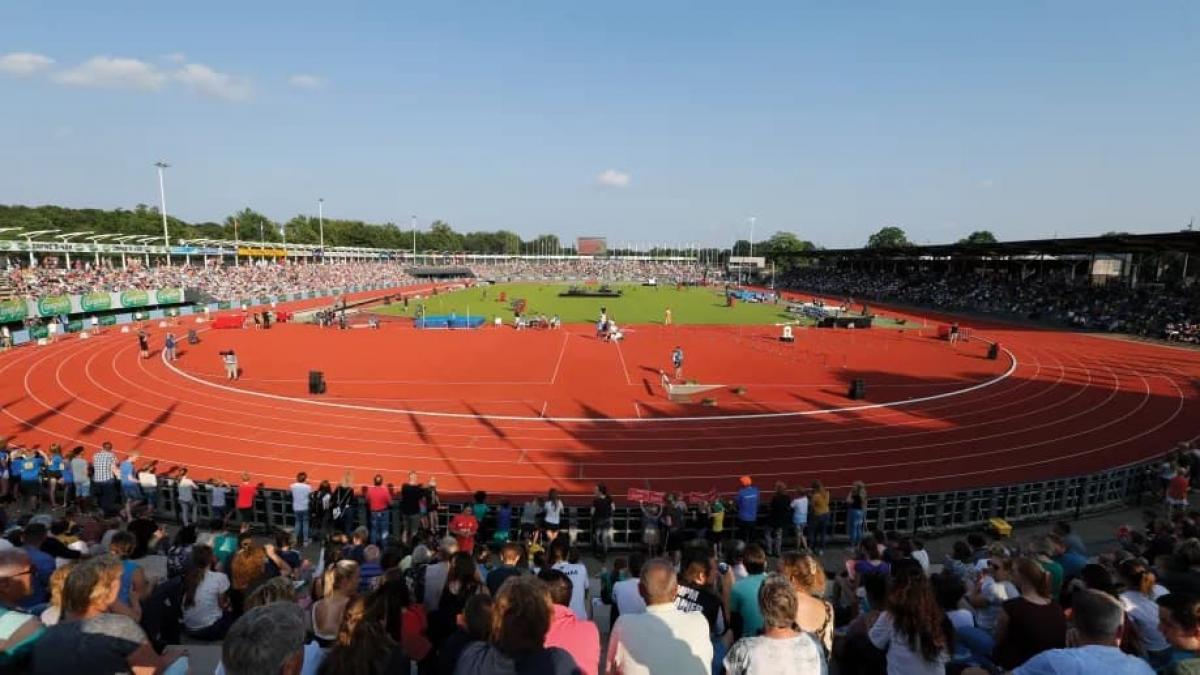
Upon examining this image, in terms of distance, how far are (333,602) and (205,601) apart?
243 centimetres

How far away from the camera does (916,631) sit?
3938 millimetres

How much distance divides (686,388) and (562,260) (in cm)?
14029

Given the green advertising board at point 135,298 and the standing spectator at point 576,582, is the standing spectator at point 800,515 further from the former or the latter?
the green advertising board at point 135,298

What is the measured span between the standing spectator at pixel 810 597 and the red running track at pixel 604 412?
1159 centimetres

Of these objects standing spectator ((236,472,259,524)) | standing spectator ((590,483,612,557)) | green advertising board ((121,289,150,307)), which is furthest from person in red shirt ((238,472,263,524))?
green advertising board ((121,289,150,307))

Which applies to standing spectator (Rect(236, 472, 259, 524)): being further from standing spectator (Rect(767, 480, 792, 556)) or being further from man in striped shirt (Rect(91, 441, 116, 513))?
standing spectator (Rect(767, 480, 792, 556))

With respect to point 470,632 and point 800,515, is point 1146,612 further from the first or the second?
point 800,515

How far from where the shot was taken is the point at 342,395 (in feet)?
84.7

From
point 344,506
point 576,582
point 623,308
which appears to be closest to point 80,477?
point 344,506

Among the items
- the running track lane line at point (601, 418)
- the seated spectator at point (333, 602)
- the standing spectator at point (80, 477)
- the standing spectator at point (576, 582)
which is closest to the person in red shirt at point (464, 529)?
the standing spectator at point (576, 582)

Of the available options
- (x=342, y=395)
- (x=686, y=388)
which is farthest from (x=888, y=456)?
(x=342, y=395)

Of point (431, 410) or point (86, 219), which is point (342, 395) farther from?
point (86, 219)

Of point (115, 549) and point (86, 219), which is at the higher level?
point (86, 219)

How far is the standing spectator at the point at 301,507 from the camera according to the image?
12.3 m
